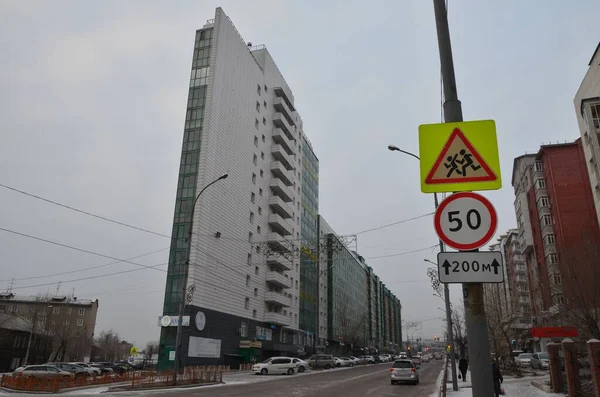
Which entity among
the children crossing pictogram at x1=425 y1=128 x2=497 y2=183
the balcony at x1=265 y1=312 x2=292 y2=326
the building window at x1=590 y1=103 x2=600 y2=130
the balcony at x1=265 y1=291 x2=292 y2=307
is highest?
the building window at x1=590 y1=103 x2=600 y2=130

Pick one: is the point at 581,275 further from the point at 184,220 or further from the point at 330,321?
the point at 330,321

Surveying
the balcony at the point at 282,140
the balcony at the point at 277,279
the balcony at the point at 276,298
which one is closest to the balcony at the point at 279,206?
the balcony at the point at 282,140

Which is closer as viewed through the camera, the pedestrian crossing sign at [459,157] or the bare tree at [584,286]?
the pedestrian crossing sign at [459,157]

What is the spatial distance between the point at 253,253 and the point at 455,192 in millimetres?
54886

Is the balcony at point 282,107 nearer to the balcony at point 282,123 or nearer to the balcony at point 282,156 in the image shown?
the balcony at point 282,123

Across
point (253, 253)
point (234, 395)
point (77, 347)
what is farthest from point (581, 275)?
point (77, 347)

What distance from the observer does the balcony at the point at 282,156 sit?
221ft

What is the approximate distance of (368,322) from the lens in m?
133

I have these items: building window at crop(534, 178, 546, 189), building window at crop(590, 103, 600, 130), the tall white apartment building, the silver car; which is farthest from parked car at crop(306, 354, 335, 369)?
building window at crop(534, 178, 546, 189)

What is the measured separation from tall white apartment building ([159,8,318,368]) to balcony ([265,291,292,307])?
6.7 inches

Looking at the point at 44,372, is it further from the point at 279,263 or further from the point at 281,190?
the point at 281,190

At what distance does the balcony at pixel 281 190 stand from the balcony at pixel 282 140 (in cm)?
681

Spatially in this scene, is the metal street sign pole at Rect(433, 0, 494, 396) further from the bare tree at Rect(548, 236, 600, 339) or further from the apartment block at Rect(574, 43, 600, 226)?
the apartment block at Rect(574, 43, 600, 226)

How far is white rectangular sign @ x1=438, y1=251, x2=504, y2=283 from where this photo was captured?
4184 millimetres
